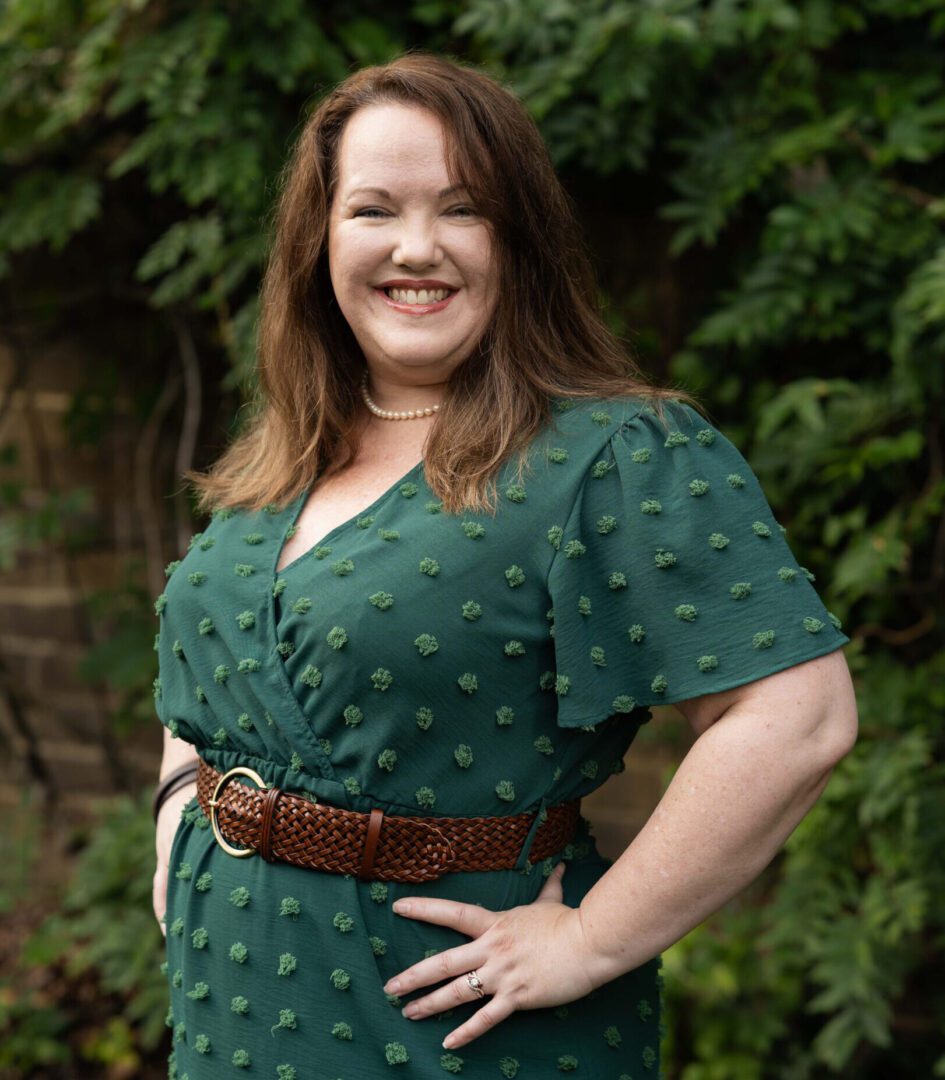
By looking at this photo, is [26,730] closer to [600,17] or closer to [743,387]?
[743,387]

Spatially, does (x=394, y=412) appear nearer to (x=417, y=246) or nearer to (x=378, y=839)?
(x=417, y=246)

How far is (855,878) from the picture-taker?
253cm

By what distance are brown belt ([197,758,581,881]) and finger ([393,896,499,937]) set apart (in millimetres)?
29

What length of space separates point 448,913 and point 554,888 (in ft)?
0.48

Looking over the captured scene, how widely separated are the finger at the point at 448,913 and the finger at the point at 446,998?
0.05m

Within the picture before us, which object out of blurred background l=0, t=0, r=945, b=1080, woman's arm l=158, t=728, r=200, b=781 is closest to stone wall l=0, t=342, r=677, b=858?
blurred background l=0, t=0, r=945, b=1080

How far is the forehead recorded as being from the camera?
145cm

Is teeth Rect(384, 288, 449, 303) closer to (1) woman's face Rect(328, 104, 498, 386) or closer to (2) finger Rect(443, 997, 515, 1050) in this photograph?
(1) woman's face Rect(328, 104, 498, 386)

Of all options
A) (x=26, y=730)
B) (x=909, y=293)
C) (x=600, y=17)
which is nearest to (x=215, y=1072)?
(x=909, y=293)

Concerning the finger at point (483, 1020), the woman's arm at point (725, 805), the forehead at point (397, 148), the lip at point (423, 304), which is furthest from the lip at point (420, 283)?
the finger at point (483, 1020)

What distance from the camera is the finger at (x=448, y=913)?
1367 millimetres

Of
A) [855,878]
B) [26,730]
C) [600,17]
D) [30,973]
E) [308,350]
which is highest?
[600,17]

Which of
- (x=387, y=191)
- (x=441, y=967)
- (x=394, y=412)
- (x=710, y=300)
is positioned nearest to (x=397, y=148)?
(x=387, y=191)

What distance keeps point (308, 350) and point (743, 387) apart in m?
1.30
